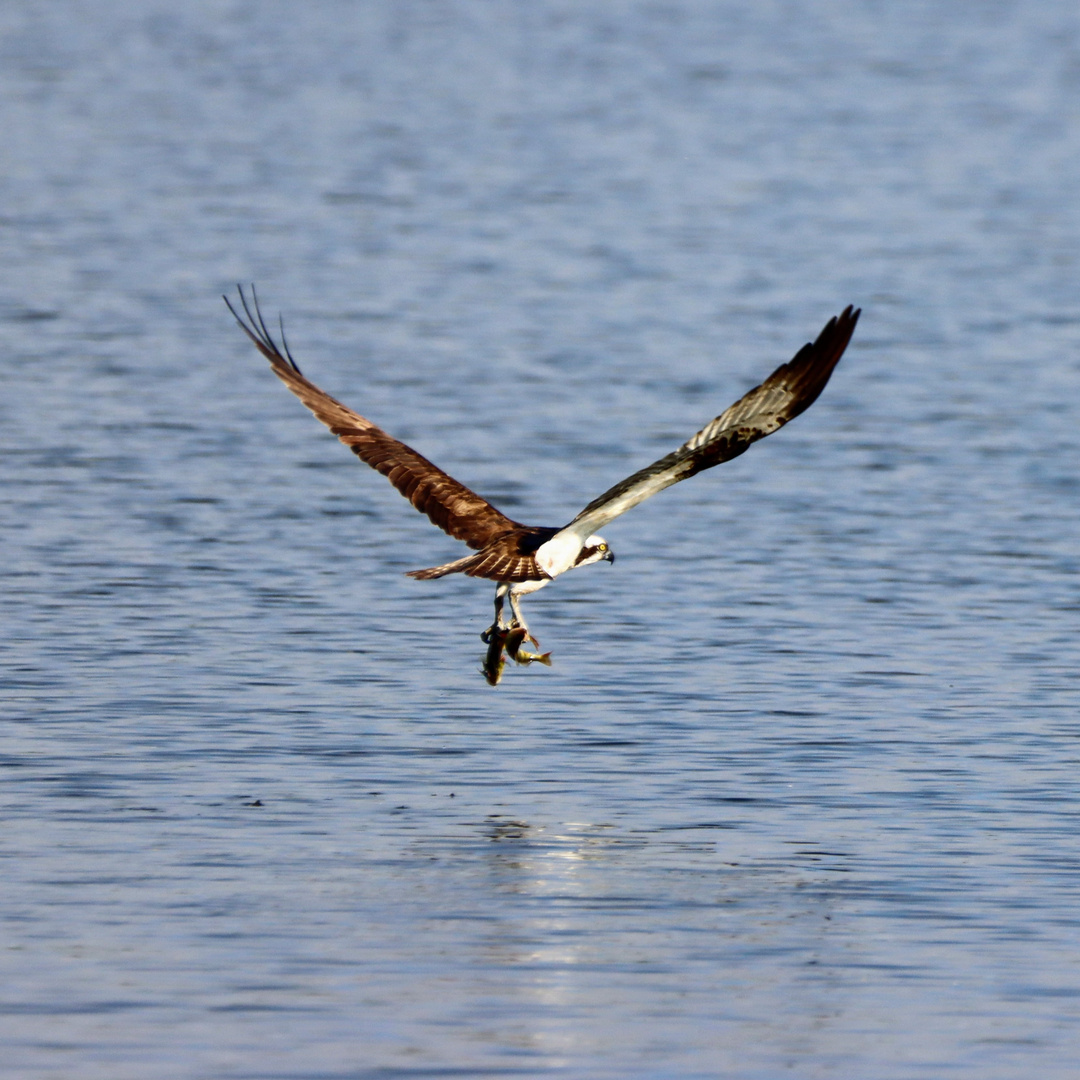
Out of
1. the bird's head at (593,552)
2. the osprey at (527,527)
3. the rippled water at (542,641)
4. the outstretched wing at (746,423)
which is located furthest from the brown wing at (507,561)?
the rippled water at (542,641)

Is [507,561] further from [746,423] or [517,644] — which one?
[746,423]

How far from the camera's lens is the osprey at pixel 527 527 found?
11195 millimetres

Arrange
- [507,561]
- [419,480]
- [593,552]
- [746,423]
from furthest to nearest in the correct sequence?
1. [419,480]
2. [593,552]
3. [507,561]
4. [746,423]

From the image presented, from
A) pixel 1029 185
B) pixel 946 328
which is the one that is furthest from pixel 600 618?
pixel 1029 185

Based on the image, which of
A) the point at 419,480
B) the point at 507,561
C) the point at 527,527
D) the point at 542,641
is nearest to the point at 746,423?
the point at 507,561

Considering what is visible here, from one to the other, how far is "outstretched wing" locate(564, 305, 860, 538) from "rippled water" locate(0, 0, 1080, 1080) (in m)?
1.64

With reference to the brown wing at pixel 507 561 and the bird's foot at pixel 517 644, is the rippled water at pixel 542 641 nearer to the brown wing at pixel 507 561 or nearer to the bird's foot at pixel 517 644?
the bird's foot at pixel 517 644

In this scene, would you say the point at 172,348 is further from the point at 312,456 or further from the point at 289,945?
the point at 289,945

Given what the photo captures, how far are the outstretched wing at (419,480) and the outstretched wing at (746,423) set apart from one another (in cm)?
111

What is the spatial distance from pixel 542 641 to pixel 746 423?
478cm

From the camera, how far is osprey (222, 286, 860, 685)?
1120 cm

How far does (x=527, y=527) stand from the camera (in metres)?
12.3

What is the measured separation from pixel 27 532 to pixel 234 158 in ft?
82.6

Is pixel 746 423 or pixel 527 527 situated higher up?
pixel 746 423
